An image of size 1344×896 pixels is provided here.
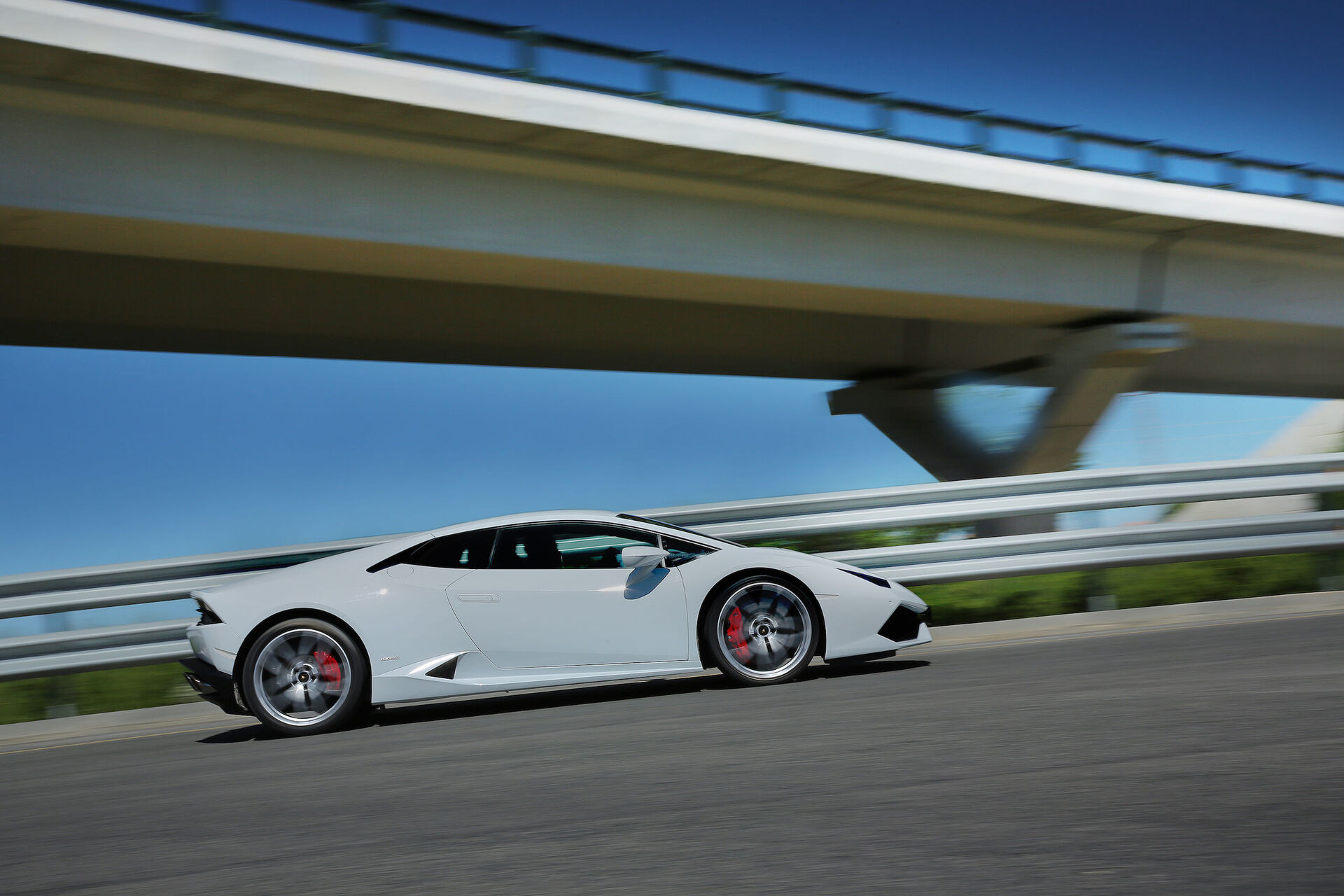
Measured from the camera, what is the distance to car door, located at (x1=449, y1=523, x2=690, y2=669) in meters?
6.53

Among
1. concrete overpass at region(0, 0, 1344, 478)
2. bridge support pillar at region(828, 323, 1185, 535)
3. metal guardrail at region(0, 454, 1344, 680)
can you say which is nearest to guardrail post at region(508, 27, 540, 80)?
concrete overpass at region(0, 0, 1344, 478)

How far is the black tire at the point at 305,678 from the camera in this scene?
6508mm

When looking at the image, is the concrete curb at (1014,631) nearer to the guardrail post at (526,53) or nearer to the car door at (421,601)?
the car door at (421,601)

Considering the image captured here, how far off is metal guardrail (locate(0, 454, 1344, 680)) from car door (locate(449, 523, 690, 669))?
1894mm

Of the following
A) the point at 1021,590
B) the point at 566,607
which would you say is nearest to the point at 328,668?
the point at 566,607

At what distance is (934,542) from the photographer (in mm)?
9109

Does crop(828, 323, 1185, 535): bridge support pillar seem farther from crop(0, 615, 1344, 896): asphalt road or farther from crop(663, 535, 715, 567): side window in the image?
crop(663, 535, 715, 567): side window

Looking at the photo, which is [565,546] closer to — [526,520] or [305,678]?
[526,520]

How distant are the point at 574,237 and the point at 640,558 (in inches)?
281

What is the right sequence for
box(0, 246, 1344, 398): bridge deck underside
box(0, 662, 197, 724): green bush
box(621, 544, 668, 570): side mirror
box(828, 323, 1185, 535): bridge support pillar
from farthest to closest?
box(828, 323, 1185, 535): bridge support pillar < box(0, 246, 1344, 398): bridge deck underside < box(0, 662, 197, 724): green bush < box(621, 544, 668, 570): side mirror

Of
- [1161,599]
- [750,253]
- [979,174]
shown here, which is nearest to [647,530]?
[1161,599]

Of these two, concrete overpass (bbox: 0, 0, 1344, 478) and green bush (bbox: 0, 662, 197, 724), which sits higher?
concrete overpass (bbox: 0, 0, 1344, 478)

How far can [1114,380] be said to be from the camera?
1886 cm

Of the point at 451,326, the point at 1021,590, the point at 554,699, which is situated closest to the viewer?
the point at 554,699
